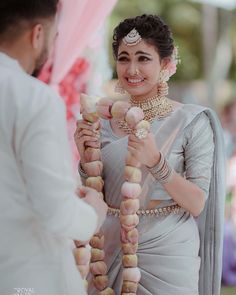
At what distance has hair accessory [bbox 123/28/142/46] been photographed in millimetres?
2748

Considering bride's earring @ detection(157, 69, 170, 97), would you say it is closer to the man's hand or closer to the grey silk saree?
the grey silk saree

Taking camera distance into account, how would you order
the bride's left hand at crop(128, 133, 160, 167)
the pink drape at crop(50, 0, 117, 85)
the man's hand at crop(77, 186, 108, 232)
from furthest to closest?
1. the pink drape at crop(50, 0, 117, 85)
2. the bride's left hand at crop(128, 133, 160, 167)
3. the man's hand at crop(77, 186, 108, 232)

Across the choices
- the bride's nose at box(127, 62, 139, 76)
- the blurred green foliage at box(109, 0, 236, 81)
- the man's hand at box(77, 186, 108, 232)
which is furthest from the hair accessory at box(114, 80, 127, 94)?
the blurred green foliage at box(109, 0, 236, 81)

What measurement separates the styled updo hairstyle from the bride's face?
25 mm

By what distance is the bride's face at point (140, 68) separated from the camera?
275 centimetres

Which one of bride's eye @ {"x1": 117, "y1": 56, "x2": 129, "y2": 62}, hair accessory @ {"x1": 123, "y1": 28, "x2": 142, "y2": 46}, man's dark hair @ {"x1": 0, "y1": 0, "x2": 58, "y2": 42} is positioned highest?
man's dark hair @ {"x1": 0, "y1": 0, "x2": 58, "y2": 42}

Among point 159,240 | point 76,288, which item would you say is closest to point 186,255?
point 159,240

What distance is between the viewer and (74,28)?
453 cm

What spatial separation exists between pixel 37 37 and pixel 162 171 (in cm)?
71

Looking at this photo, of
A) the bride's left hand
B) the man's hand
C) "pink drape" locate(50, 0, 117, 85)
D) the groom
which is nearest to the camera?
the groom

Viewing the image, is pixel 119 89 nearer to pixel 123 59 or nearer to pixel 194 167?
pixel 123 59

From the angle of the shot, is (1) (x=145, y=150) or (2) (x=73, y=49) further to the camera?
(2) (x=73, y=49)

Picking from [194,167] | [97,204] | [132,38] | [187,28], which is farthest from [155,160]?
[187,28]

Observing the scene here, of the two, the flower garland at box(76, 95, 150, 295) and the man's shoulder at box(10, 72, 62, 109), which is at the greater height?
the man's shoulder at box(10, 72, 62, 109)
